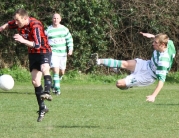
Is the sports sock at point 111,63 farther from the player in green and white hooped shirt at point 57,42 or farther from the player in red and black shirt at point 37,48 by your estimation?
the player in green and white hooped shirt at point 57,42

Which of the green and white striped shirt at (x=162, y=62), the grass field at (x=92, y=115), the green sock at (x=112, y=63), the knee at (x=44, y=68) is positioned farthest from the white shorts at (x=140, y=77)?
the knee at (x=44, y=68)

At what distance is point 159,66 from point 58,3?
10.5 m

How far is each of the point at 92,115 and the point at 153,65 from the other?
1.47 meters

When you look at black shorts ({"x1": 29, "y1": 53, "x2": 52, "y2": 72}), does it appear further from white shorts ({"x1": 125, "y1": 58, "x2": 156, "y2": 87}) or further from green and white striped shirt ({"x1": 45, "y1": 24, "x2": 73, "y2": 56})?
green and white striped shirt ({"x1": 45, "y1": 24, "x2": 73, "y2": 56})

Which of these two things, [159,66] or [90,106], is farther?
[90,106]

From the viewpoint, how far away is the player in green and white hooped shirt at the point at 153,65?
9146 millimetres

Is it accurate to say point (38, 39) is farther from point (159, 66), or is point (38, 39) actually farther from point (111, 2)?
point (111, 2)

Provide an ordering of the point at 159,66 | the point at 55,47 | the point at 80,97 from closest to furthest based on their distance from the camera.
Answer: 1. the point at 159,66
2. the point at 80,97
3. the point at 55,47

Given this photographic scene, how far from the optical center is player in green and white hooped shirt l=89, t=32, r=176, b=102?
9146 mm

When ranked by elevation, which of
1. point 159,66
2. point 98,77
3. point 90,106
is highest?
point 159,66

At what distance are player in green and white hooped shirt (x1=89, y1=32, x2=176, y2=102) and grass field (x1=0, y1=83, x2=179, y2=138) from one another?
0.62 metres

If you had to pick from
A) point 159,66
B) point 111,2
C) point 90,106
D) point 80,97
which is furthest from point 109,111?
point 111,2

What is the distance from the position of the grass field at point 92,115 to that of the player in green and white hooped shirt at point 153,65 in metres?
0.62

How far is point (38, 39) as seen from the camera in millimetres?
9336
